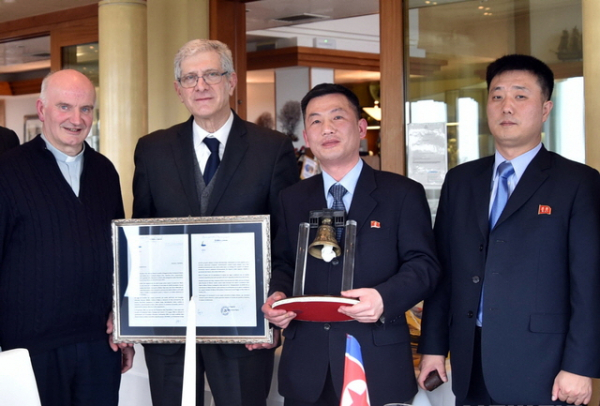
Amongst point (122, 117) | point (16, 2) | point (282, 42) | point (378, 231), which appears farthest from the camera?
point (282, 42)

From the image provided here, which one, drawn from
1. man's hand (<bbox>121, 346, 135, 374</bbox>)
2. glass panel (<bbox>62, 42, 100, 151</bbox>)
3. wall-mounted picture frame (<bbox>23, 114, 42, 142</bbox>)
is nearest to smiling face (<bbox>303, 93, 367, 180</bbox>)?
man's hand (<bbox>121, 346, 135, 374</bbox>)

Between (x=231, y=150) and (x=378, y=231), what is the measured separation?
686mm

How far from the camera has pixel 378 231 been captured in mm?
2258

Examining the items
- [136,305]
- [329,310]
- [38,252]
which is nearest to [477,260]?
[329,310]

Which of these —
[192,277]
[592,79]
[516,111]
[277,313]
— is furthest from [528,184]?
[592,79]

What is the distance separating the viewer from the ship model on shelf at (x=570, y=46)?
4.16 meters

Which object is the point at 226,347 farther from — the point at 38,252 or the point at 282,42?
the point at 282,42

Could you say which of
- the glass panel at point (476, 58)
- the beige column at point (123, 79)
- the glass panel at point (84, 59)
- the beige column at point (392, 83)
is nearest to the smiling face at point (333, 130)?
the glass panel at point (476, 58)

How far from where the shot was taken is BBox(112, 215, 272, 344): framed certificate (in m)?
2.42

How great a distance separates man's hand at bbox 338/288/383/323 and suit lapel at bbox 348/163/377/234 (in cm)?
28

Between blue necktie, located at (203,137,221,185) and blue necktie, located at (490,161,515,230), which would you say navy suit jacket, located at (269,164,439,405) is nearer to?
blue necktie, located at (490,161,515,230)

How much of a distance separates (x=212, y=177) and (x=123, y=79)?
3.61 m

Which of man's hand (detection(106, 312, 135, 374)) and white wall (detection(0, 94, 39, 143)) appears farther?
white wall (detection(0, 94, 39, 143))

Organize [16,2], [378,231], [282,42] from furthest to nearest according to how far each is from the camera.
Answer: [282,42], [16,2], [378,231]
